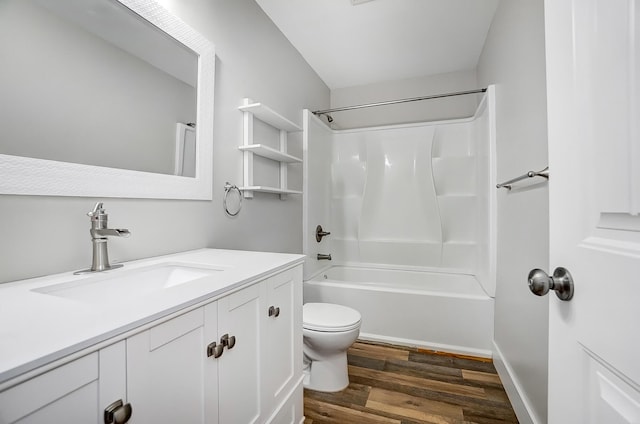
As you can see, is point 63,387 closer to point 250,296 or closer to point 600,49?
point 250,296

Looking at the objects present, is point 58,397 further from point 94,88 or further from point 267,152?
point 267,152

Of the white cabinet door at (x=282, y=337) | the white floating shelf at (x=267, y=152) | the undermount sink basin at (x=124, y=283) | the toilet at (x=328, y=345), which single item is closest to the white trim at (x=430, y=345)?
the toilet at (x=328, y=345)

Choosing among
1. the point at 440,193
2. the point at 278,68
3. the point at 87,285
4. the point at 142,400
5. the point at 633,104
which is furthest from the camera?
the point at 440,193

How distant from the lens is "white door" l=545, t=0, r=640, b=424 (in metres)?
0.41

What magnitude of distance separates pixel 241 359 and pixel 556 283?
86 centimetres

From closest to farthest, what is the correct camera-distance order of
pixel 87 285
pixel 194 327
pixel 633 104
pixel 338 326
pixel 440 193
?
pixel 633 104 → pixel 194 327 → pixel 87 285 → pixel 338 326 → pixel 440 193

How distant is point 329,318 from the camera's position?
1686 millimetres

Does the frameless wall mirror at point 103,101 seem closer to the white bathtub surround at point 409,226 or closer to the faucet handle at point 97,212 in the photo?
the faucet handle at point 97,212

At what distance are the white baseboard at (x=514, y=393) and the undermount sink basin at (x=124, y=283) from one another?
5.03ft

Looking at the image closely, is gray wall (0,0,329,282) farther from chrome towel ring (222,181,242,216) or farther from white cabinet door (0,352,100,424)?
white cabinet door (0,352,100,424)

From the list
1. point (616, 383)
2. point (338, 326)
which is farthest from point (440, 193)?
point (616, 383)

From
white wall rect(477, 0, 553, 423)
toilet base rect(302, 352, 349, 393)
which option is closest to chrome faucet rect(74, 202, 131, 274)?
toilet base rect(302, 352, 349, 393)

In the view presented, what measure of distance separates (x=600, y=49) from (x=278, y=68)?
205 cm

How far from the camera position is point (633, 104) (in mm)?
416
